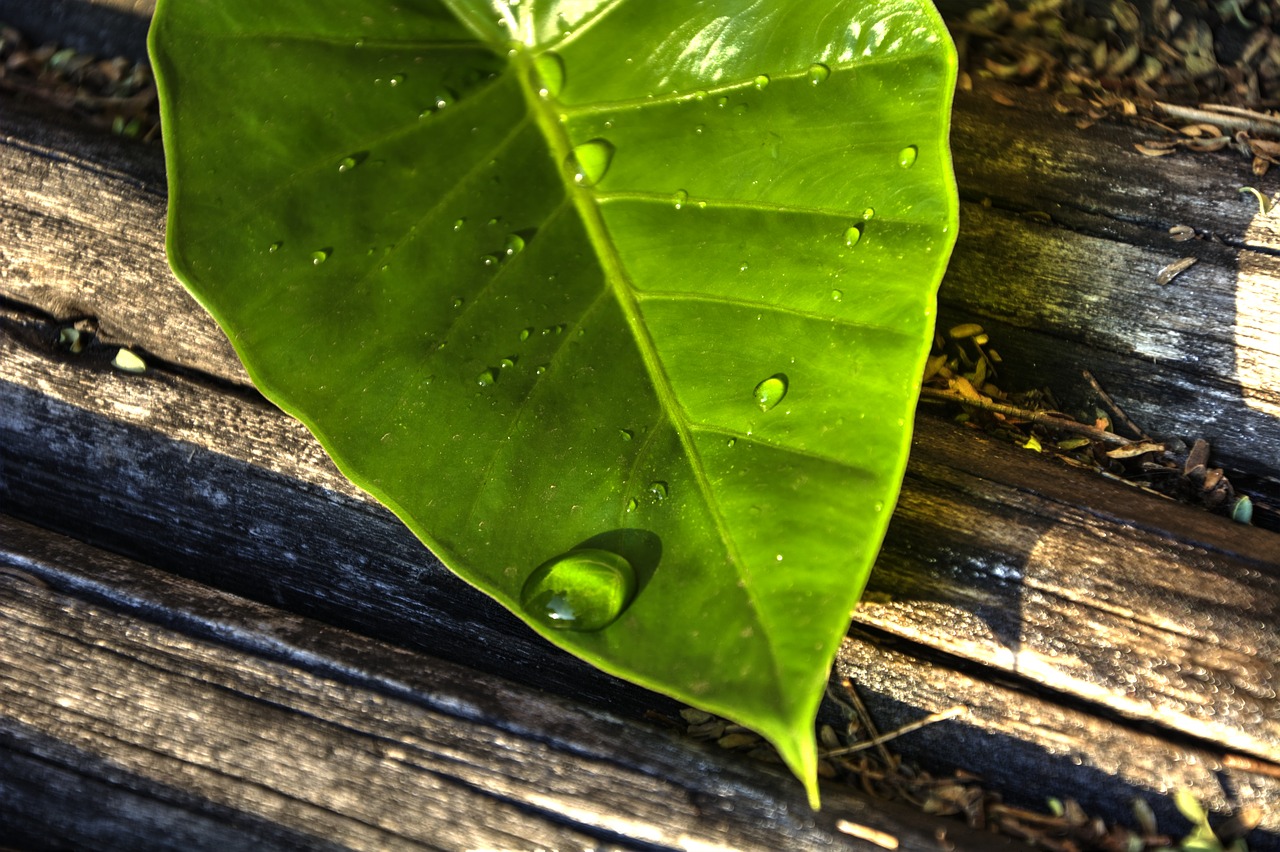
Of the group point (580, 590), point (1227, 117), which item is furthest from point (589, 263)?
point (1227, 117)

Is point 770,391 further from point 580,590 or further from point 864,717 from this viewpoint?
point 864,717

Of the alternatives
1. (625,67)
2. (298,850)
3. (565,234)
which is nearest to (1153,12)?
(625,67)

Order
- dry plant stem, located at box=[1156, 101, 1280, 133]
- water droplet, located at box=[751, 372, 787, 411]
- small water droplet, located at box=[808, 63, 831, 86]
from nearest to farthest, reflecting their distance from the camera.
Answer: water droplet, located at box=[751, 372, 787, 411] < small water droplet, located at box=[808, 63, 831, 86] < dry plant stem, located at box=[1156, 101, 1280, 133]

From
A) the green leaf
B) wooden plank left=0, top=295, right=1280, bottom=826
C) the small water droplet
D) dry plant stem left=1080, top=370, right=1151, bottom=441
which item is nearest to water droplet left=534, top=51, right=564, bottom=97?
the green leaf

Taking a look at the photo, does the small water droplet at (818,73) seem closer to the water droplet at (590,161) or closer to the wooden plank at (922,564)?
the water droplet at (590,161)

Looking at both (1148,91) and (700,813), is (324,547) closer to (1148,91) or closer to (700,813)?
→ (700,813)

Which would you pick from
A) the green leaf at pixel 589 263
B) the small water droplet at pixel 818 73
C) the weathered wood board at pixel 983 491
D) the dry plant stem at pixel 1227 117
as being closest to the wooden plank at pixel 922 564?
the weathered wood board at pixel 983 491

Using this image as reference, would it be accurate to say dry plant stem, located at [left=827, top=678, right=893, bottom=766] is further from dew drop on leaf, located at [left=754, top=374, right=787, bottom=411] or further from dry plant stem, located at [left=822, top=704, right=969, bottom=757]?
dew drop on leaf, located at [left=754, top=374, right=787, bottom=411]
